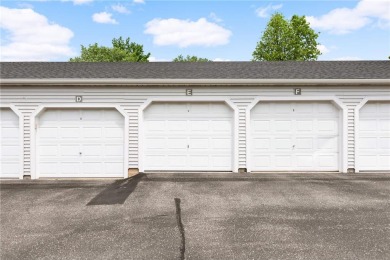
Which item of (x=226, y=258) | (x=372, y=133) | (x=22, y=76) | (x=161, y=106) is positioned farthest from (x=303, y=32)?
(x=226, y=258)

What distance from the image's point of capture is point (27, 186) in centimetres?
757

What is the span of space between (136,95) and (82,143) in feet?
8.04

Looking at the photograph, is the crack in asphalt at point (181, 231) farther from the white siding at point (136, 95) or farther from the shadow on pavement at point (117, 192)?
the white siding at point (136, 95)

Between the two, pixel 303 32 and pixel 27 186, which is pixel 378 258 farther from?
pixel 303 32

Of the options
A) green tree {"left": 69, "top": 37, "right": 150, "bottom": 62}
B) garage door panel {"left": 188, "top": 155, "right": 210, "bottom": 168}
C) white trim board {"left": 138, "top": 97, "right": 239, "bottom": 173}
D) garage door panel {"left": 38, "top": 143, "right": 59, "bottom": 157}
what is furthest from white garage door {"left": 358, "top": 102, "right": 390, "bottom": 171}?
green tree {"left": 69, "top": 37, "right": 150, "bottom": 62}

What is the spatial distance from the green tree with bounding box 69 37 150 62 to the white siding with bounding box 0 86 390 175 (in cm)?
3039

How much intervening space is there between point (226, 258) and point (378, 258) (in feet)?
6.56

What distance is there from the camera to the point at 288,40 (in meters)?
30.0

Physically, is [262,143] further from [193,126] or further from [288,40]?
[288,40]

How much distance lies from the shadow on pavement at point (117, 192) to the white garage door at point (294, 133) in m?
4.05

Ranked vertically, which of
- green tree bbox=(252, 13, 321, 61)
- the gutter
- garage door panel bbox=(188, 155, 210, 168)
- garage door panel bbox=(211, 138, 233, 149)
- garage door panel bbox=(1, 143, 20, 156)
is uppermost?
green tree bbox=(252, 13, 321, 61)

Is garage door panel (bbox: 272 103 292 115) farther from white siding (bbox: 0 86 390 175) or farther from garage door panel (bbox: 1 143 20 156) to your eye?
garage door panel (bbox: 1 143 20 156)

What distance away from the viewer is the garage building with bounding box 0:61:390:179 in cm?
857

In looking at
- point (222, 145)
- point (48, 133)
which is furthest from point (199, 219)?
point (48, 133)
